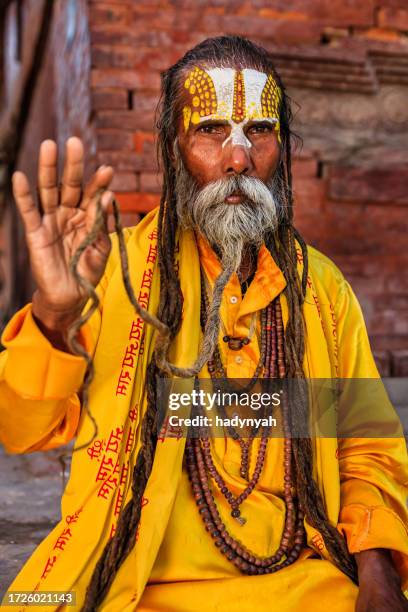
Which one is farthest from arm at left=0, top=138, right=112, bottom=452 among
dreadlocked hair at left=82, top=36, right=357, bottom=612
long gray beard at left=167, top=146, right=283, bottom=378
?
long gray beard at left=167, top=146, right=283, bottom=378

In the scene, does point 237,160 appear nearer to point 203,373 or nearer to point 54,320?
point 203,373

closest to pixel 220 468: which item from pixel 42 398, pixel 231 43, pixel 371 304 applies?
pixel 42 398

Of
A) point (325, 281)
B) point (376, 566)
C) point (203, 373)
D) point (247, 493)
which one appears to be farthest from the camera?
point (325, 281)

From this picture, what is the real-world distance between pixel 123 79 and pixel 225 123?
2429 mm

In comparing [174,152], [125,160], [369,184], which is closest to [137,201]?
[125,160]

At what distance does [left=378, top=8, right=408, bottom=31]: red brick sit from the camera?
4586 millimetres

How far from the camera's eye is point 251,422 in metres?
1.88

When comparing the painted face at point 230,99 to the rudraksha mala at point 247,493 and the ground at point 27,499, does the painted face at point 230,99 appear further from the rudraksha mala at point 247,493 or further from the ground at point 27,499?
the ground at point 27,499

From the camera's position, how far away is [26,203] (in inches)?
52.5

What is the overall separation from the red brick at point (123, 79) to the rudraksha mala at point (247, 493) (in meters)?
2.71

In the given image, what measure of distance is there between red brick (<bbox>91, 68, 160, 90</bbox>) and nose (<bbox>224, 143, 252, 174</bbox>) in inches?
97.0

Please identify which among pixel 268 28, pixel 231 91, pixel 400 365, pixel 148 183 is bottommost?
pixel 400 365

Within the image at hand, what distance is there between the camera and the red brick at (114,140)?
422 centimetres

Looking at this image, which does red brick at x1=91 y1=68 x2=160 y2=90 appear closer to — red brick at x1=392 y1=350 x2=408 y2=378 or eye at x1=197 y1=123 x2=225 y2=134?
red brick at x1=392 y1=350 x2=408 y2=378
